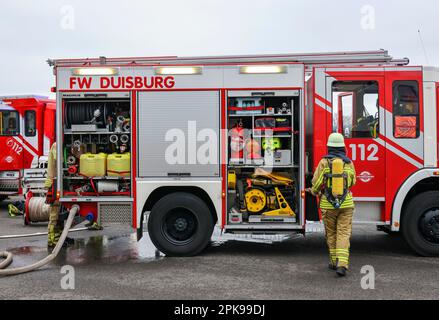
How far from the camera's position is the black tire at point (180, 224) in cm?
732

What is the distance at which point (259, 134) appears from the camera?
7559mm

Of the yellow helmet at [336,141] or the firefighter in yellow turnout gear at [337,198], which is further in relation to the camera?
the yellow helmet at [336,141]

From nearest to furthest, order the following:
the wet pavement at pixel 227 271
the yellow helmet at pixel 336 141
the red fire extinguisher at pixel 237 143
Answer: the wet pavement at pixel 227 271, the yellow helmet at pixel 336 141, the red fire extinguisher at pixel 237 143

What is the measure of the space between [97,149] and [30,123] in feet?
21.3

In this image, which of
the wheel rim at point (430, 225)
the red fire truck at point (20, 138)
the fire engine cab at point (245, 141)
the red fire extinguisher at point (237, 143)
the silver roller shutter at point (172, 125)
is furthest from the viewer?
the red fire truck at point (20, 138)

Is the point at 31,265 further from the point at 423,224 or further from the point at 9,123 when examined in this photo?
the point at 9,123

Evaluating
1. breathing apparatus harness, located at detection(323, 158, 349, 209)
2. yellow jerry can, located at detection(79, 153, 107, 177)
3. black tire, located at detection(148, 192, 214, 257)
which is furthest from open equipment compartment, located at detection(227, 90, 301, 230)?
yellow jerry can, located at detection(79, 153, 107, 177)

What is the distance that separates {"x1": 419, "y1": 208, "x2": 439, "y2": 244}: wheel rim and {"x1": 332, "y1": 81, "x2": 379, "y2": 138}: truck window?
1.36m

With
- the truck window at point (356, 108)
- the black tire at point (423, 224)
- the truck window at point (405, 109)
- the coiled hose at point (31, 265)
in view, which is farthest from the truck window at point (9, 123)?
the black tire at point (423, 224)

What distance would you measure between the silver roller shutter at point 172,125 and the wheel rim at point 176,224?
0.58 m

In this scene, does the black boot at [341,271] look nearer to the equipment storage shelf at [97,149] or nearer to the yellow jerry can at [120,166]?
the equipment storage shelf at [97,149]

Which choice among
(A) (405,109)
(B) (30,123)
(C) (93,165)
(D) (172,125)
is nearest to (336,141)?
(A) (405,109)
